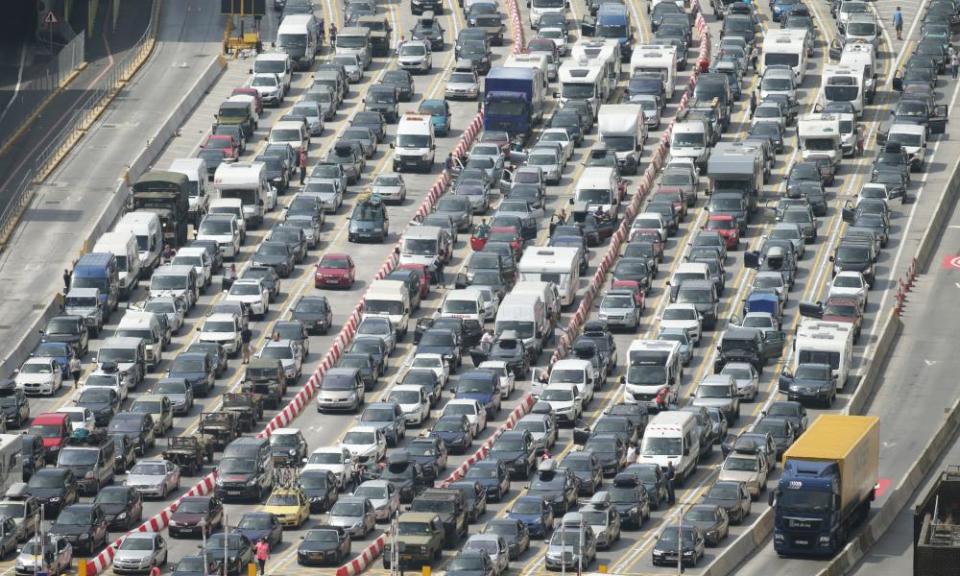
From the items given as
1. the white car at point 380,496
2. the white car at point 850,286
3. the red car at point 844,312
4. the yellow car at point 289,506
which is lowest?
the white car at point 850,286

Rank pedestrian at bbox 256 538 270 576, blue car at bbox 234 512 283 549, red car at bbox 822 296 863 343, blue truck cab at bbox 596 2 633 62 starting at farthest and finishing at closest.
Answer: blue truck cab at bbox 596 2 633 62
red car at bbox 822 296 863 343
blue car at bbox 234 512 283 549
pedestrian at bbox 256 538 270 576

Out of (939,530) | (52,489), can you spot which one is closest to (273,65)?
(52,489)

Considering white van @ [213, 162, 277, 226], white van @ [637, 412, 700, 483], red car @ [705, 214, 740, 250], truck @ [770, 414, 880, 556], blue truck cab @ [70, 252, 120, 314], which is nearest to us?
truck @ [770, 414, 880, 556]

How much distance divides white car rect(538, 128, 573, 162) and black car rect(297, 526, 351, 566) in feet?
150

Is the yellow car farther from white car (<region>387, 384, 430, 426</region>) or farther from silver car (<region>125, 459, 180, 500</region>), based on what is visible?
white car (<region>387, 384, 430, 426</region>)

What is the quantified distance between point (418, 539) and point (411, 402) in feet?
50.7

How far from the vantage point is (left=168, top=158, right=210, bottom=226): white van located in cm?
13075

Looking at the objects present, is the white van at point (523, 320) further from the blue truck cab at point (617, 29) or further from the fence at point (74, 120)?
the blue truck cab at point (617, 29)

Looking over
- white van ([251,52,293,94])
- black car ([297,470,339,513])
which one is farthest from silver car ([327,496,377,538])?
white van ([251,52,293,94])

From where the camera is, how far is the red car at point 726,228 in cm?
12606

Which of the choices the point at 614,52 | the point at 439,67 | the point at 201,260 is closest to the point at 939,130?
the point at 614,52

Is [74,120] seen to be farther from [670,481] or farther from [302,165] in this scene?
[670,481]

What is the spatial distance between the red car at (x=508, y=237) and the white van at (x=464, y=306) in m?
7.03

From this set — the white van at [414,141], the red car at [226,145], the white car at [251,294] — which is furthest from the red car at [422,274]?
the red car at [226,145]
